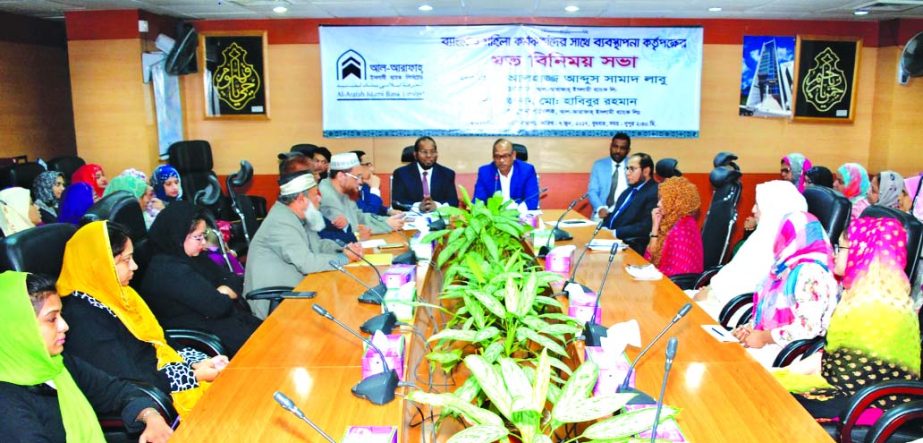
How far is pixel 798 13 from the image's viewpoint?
6.25 m

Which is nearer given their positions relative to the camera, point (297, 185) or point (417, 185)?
point (297, 185)

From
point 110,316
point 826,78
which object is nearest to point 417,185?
point 110,316

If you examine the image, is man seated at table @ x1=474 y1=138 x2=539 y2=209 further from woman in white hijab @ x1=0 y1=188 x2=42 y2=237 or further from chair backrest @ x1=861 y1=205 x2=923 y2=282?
woman in white hijab @ x1=0 y1=188 x2=42 y2=237

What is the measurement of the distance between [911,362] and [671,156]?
4.97 m

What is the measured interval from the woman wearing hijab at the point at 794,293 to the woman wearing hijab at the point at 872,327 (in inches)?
8.3

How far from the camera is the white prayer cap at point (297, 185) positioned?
137 inches

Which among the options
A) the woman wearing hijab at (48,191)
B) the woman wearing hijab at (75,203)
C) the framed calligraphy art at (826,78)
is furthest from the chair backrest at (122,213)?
the framed calligraphy art at (826,78)

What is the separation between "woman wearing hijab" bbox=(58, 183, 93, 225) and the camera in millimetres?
4547

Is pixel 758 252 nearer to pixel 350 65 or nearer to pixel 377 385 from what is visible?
pixel 377 385

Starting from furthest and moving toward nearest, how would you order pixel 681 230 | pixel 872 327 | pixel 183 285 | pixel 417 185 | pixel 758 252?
pixel 417 185 → pixel 681 230 → pixel 758 252 → pixel 183 285 → pixel 872 327

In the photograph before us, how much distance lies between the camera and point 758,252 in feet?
10.1

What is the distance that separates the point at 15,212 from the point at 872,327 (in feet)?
15.8

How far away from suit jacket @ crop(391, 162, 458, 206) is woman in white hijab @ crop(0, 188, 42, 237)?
270 cm

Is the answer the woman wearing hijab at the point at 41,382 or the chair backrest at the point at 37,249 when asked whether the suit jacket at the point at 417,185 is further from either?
the woman wearing hijab at the point at 41,382
